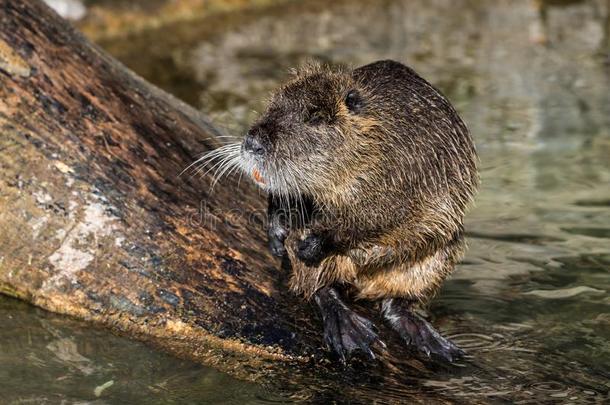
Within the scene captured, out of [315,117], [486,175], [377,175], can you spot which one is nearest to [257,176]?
[315,117]

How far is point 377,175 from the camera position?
3.87m

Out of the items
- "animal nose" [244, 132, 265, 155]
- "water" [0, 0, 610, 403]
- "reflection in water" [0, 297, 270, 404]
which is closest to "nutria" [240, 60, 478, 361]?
"animal nose" [244, 132, 265, 155]

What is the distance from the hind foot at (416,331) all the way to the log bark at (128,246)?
0.07m

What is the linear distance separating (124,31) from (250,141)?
610 cm

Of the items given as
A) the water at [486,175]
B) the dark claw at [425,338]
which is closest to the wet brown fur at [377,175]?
the dark claw at [425,338]

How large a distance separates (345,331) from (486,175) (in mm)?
2722

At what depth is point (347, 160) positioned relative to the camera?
384cm

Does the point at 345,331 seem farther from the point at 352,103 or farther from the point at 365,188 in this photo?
the point at 352,103

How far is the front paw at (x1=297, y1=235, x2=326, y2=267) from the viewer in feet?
12.4

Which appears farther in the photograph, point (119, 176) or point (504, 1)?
point (504, 1)

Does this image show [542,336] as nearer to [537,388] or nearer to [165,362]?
[537,388]

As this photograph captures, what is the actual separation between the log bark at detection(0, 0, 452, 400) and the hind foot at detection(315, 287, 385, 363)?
0.05 m

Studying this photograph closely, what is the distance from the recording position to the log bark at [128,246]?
12.4 ft

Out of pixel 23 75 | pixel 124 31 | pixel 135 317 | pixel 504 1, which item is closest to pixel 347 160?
pixel 135 317
